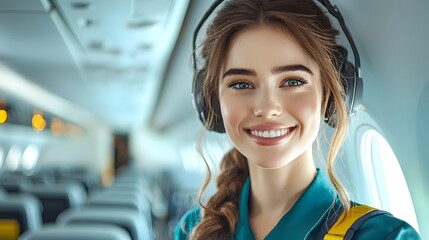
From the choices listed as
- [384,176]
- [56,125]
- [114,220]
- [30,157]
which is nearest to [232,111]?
[384,176]

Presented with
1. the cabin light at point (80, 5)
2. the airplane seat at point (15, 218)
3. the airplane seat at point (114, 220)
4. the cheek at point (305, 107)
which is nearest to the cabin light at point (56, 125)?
the airplane seat at point (15, 218)

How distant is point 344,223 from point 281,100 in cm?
38

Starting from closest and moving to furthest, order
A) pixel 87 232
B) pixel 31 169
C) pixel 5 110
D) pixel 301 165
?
pixel 301 165 → pixel 87 232 → pixel 5 110 → pixel 31 169

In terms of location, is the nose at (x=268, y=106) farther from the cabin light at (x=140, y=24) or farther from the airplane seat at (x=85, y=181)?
the airplane seat at (x=85, y=181)

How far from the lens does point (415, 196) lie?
197 cm

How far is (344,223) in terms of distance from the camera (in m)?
1.65

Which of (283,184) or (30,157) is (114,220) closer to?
(283,184)

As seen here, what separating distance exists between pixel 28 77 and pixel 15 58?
7.00ft

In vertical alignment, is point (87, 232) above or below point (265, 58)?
below

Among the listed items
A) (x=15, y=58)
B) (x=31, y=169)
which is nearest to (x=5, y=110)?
(x=15, y=58)

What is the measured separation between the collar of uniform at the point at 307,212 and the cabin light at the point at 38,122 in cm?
1269

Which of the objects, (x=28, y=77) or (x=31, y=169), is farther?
(x=31, y=169)

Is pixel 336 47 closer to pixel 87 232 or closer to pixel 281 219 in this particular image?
pixel 281 219

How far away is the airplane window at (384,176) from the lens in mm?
2155
